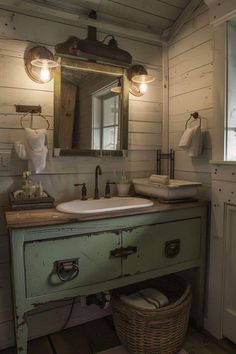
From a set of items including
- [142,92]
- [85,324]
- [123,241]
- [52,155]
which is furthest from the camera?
[142,92]

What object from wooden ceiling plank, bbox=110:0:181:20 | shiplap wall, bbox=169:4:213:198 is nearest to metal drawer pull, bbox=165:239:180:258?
shiplap wall, bbox=169:4:213:198

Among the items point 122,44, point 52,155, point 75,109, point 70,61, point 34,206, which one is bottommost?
point 34,206

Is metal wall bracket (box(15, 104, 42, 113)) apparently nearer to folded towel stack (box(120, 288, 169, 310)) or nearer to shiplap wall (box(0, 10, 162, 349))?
shiplap wall (box(0, 10, 162, 349))

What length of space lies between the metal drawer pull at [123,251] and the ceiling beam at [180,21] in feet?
5.10

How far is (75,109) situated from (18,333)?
50.3 inches

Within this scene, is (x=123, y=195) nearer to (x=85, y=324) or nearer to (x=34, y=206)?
(x=34, y=206)

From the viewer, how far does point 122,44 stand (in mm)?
1974

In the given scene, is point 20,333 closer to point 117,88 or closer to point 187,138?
point 187,138

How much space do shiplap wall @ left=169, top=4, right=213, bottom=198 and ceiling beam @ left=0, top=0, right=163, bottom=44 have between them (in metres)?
0.24

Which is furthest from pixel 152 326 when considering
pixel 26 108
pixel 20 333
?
pixel 26 108

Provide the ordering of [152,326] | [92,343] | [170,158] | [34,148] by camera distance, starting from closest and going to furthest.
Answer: [152,326] < [34,148] < [92,343] < [170,158]

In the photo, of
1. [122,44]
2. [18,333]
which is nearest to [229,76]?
[122,44]

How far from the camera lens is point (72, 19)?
1761 mm

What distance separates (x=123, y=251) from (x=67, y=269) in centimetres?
31
